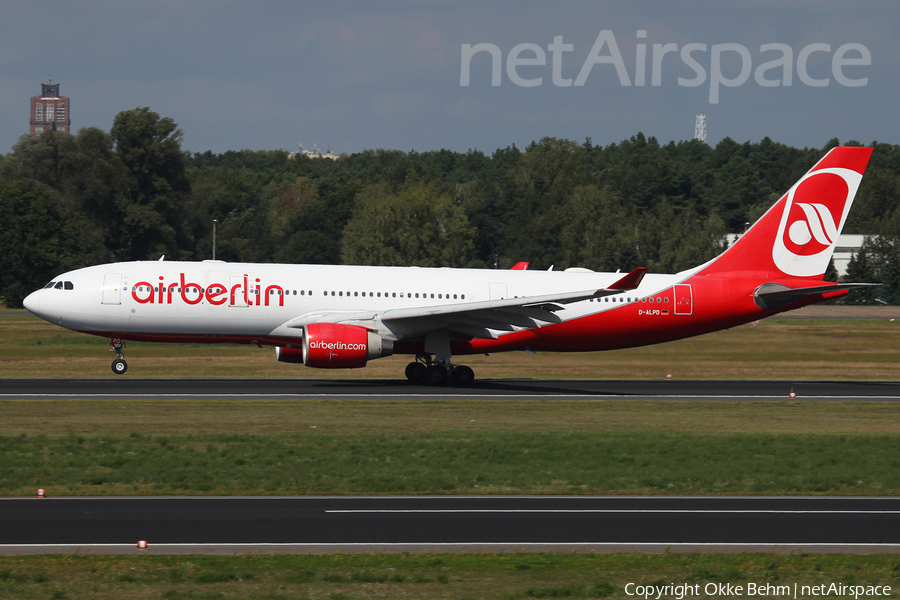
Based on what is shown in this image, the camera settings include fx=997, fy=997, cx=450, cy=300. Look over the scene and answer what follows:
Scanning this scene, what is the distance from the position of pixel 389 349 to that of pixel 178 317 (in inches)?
280

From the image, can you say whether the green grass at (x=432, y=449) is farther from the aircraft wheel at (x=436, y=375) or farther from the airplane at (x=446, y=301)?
the aircraft wheel at (x=436, y=375)

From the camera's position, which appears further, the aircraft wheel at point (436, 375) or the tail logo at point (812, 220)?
the tail logo at point (812, 220)

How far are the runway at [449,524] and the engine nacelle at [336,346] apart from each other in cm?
1472

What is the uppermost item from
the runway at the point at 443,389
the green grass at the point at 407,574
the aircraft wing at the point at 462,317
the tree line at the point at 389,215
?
the tree line at the point at 389,215

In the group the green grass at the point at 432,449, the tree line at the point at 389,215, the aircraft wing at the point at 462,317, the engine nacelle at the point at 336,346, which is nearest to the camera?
the green grass at the point at 432,449

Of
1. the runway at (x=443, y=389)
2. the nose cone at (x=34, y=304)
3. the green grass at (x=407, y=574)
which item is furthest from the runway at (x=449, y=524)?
the nose cone at (x=34, y=304)

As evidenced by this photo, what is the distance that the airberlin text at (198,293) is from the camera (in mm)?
33125

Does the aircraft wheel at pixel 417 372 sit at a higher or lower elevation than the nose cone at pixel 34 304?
lower

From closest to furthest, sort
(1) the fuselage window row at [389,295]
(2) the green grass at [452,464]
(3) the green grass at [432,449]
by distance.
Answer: (2) the green grass at [452,464] → (3) the green grass at [432,449] → (1) the fuselage window row at [389,295]

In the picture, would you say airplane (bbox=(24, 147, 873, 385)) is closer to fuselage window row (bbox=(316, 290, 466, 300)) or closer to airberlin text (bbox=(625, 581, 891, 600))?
fuselage window row (bbox=(316, 290, 466, 300))

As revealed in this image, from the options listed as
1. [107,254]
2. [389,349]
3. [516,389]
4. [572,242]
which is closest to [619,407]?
[516,389]

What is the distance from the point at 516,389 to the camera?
34094 millimetres

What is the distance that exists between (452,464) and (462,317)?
1372cm

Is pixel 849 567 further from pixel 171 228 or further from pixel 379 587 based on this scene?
pixel 171 228
